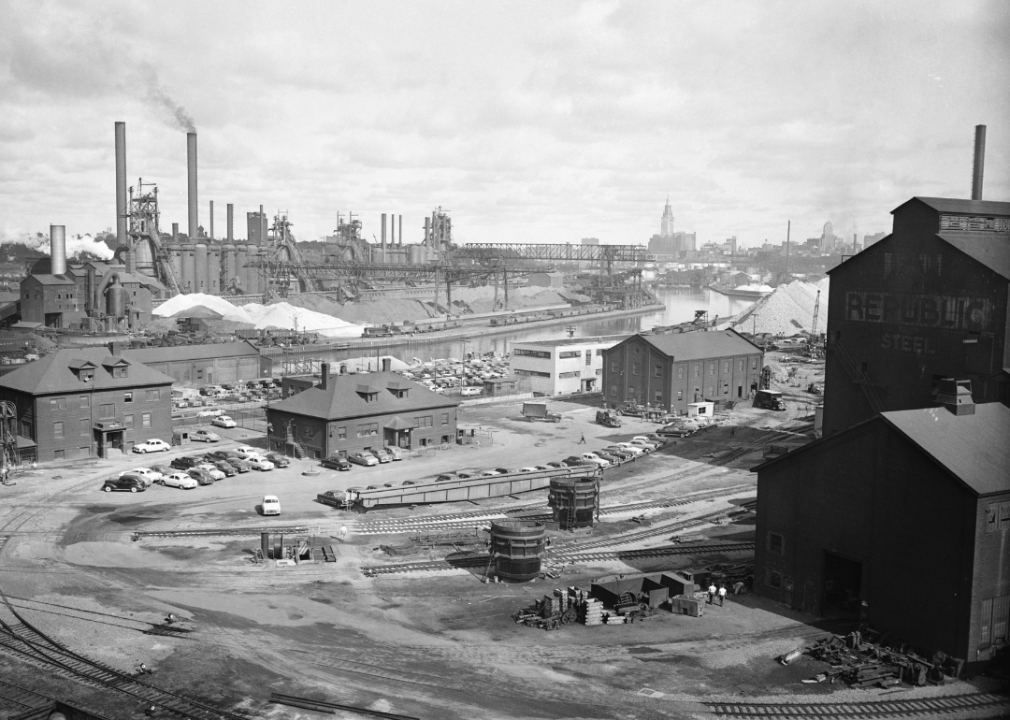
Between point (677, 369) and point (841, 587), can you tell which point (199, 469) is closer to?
point (841, 587)

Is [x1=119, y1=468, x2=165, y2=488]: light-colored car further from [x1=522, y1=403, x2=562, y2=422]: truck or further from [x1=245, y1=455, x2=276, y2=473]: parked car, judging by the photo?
[x1=522, y1=403, x2=562, y2=422]: truck

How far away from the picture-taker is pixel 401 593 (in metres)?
27.0

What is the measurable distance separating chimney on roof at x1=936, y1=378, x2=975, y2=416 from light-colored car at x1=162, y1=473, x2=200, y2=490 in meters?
26.9

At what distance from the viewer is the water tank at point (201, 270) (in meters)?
123

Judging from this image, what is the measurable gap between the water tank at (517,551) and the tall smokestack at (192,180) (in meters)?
104

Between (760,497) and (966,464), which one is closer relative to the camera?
(966,464)

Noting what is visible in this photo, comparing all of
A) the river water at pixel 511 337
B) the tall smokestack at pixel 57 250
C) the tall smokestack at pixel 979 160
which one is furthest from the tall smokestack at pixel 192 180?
the tall smokestack at pixel 979 160

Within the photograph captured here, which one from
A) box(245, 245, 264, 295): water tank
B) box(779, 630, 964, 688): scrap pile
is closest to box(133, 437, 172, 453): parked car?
box(779, 630, 964, 688): scrap pile

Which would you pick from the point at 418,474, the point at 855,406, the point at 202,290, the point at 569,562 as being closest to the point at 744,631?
the point at 569,562

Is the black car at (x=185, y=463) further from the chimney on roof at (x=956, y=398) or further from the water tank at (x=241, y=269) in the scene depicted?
the water tank at (x=241, y=269)

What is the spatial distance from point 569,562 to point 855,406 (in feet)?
47.7

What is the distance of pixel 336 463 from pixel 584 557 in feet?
51.2

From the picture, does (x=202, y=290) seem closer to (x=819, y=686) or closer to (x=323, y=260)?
(x=323, y=260)

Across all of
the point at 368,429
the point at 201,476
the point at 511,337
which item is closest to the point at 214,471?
the point at 201,476
